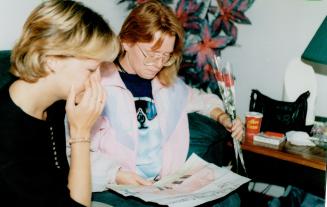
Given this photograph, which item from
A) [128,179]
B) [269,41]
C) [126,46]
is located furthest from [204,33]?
[128,179]

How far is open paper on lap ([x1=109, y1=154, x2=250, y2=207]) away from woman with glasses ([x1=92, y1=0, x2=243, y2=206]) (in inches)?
2.9

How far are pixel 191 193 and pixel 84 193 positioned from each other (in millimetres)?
334

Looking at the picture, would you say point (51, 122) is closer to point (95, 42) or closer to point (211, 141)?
point (95, 42)

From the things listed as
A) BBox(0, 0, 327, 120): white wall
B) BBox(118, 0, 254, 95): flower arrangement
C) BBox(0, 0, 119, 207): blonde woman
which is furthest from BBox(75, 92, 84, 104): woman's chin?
BBox(118, 0, 254, 95): flower arrangement

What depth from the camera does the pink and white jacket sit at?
127 cm

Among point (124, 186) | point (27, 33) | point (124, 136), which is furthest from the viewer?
point (124, 136)

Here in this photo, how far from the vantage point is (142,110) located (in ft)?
4.71

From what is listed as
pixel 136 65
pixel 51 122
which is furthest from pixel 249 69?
pixel 51 122

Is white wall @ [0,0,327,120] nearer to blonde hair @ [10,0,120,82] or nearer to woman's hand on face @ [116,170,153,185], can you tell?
blonde hair @ [10,0,120,82]

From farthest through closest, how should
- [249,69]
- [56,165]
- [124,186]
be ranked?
[249,69], [124,186], [56,165]

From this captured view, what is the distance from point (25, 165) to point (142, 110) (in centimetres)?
59

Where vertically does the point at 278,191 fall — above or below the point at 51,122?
below

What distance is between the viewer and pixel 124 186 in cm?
122

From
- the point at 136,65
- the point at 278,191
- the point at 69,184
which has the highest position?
A: the point at 136,65
